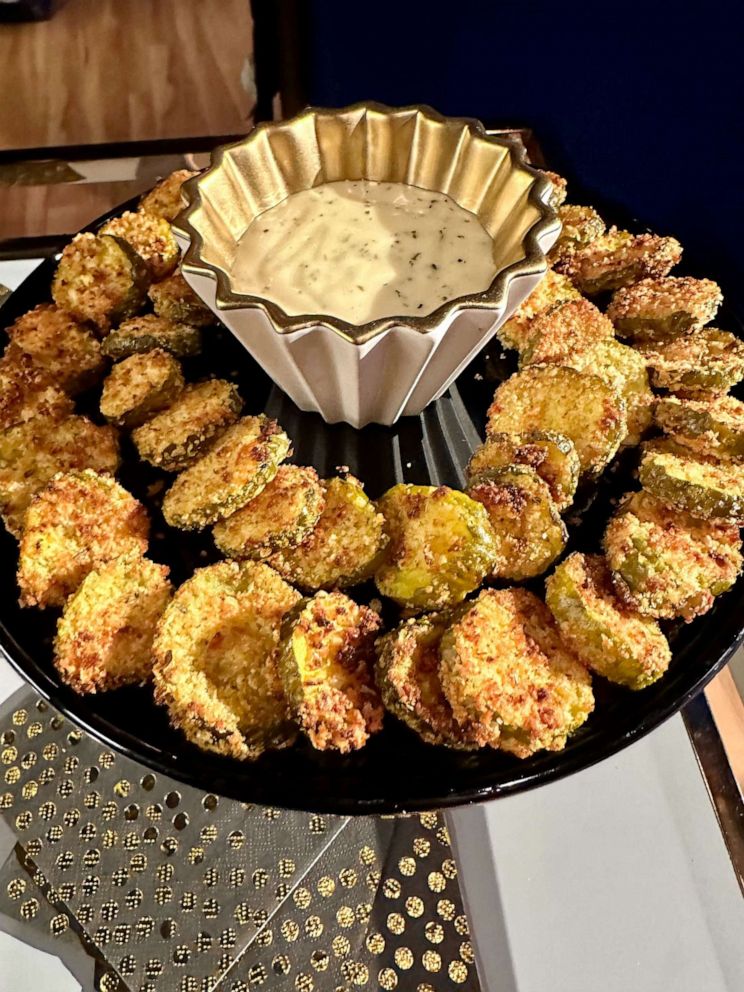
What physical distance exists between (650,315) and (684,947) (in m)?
1.50

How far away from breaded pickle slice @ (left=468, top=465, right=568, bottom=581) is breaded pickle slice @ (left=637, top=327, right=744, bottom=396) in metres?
0.50

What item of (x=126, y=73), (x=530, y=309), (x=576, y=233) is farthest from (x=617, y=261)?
(x=126, y=73)

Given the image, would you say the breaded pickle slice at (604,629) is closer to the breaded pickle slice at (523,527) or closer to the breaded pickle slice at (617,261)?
the breaded pickle slice at (523,527)

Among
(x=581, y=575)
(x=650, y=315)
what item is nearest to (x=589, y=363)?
(x=650, y=315)

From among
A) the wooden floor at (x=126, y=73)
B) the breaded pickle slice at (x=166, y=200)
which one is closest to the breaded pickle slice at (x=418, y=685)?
the breaded pickle slice at (x=166, y=200)

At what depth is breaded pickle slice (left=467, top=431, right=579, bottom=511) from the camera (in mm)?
1654

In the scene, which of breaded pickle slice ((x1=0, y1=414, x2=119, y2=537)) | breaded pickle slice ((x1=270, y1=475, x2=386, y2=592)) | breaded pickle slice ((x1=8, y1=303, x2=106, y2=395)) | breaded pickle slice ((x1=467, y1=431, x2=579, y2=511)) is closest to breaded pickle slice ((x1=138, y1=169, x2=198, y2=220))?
breaded pickle slice ((x1=8, y1=303, x2=106, y2=395))

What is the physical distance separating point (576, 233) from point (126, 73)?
115 inches

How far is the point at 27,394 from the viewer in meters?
1.84

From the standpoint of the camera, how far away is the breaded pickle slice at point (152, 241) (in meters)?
2.03

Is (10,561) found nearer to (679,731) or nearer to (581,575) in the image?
(581,575)

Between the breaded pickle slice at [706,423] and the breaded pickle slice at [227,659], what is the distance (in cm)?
92

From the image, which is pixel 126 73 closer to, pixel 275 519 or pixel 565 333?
pixel 565 333

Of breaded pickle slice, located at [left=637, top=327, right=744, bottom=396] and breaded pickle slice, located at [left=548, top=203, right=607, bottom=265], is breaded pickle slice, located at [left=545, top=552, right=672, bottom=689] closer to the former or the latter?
breaded pickle slice, located at [left=637, top=327, right=744, bottom=396]
